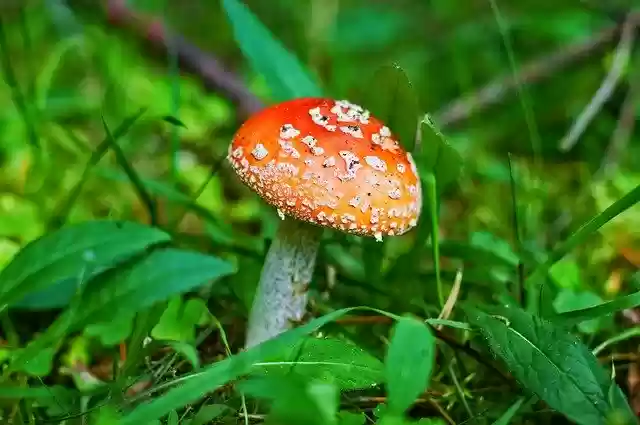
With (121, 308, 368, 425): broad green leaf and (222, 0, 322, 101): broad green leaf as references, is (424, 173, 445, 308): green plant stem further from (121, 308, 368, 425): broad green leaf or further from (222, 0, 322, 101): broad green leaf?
(222, 0, 322, 101): broad green leaf

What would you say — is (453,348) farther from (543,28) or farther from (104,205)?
(543,28)

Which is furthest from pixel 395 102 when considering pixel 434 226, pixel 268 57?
pixel 268 57

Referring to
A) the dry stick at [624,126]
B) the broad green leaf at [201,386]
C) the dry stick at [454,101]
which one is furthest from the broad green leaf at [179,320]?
the dry stick at [624,126]

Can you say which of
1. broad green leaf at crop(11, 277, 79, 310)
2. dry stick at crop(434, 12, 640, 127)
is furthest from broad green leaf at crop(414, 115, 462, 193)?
dry stick at crop(434, 12, 640, 127)

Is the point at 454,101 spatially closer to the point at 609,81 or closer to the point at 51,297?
the point at 609,81

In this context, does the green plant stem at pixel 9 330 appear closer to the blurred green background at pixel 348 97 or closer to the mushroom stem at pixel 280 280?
the blurred green background at pixel 348 97
